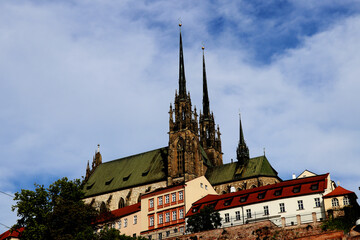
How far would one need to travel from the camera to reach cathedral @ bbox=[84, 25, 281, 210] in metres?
91.6

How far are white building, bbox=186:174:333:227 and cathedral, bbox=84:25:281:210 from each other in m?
24.0

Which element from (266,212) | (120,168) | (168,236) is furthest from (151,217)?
(120,168)

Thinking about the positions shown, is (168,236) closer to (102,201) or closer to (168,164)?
(168,164)

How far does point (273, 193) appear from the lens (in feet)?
206

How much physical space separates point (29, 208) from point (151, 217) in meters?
17.4

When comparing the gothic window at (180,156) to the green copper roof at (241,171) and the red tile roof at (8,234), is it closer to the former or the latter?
the green copper roof at (241,171)

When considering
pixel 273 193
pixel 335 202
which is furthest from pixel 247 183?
pixel 335 202

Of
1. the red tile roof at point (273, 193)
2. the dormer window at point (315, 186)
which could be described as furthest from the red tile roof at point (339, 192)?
the dormer window at point (315, 186)

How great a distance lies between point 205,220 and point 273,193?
9.60m

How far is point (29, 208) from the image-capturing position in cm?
7088

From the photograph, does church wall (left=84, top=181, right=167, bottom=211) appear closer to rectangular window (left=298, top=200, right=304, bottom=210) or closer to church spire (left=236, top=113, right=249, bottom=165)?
church spire (left=236, top=113, right=249, bottom=165)

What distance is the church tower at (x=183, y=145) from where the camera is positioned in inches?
3642

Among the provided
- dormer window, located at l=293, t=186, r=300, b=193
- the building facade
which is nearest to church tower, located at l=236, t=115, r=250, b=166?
the building facade

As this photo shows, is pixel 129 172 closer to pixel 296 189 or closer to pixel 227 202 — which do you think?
pixel 227 202
